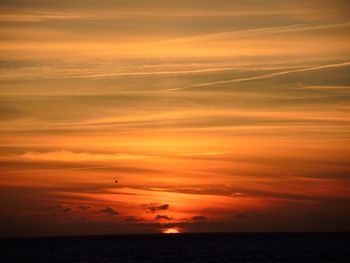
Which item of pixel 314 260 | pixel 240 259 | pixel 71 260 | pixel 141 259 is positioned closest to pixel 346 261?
pixel 314 260

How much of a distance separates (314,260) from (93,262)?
36.8 m

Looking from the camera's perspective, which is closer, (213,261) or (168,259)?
(213,261)

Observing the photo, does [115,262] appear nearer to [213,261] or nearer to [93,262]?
[93,262]

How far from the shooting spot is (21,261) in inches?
4830

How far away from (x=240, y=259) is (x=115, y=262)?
2204cm

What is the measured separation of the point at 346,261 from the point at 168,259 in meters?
31.8

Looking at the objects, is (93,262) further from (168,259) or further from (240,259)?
(240,259)

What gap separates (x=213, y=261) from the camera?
117 metres

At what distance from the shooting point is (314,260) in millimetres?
114875

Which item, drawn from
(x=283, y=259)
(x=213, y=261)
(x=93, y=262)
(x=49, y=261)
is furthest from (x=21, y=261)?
(x=283, y=259)

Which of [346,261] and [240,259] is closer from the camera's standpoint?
[346,261]

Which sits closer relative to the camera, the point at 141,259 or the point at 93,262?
the point at 93,262

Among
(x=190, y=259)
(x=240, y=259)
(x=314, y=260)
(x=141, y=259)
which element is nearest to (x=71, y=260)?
(x=141, y=259)

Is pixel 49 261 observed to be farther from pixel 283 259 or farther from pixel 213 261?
pixel 283 259
